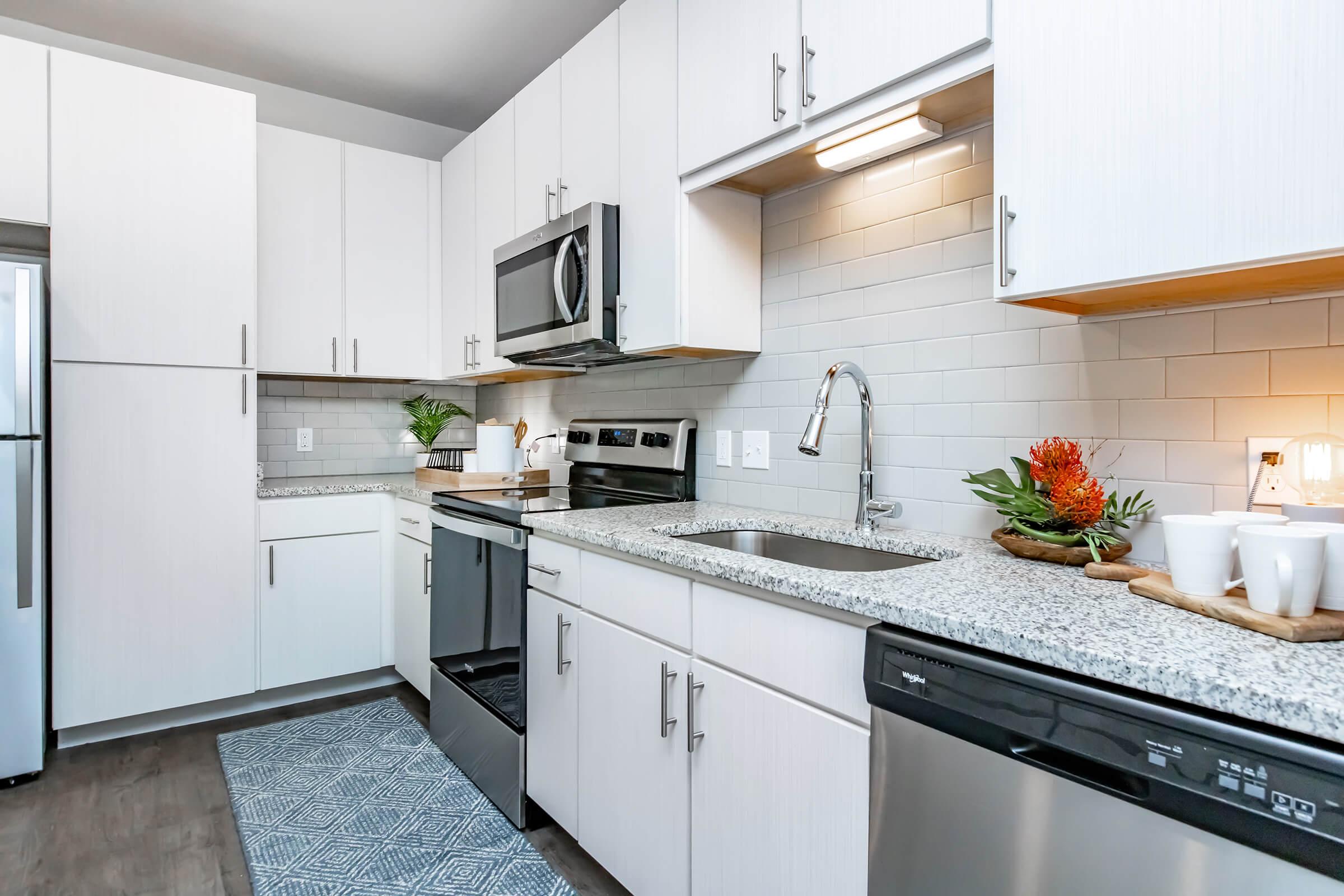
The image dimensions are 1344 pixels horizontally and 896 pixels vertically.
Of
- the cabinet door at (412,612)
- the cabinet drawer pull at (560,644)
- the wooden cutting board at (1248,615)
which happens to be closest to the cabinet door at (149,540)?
the cabinet door at (412,612)

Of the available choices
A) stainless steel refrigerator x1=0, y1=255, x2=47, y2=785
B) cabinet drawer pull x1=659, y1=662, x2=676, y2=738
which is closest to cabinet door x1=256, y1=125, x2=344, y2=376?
stainless steel refrigerator x1=0, y1=255, x2=47, y2=785

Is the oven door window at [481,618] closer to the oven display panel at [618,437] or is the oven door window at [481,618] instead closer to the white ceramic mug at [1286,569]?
the oven display panel at [618,437]

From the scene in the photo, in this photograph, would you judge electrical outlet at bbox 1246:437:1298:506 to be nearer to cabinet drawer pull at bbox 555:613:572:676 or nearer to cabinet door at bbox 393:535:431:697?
cabinet drawer pull at bbox 555:613:572:676

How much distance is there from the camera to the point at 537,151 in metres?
2.62

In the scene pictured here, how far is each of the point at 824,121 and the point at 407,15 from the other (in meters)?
1.97

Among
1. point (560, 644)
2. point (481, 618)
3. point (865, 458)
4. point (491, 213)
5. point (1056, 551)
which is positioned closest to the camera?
point (1056, 551)

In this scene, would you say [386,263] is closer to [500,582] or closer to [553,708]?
[500,582]

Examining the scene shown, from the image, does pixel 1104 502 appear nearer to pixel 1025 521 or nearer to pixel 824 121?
pixel 1025 521

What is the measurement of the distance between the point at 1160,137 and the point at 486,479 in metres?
2.37

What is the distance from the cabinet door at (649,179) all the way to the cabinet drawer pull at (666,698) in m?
0.90

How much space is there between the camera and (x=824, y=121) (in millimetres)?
1570

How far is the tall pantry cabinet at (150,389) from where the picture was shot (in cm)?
251

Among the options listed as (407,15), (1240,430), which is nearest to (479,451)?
(407,15)

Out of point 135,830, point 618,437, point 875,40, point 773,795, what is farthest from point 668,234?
point 135,830
